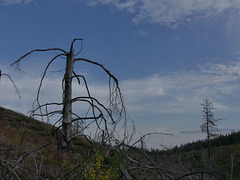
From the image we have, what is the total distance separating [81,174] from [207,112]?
23.5 metres

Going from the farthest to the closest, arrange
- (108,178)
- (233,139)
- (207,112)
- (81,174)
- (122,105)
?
(233,139) → (207,112) → (122,105) → (81,174) → (108,178)

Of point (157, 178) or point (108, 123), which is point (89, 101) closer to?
point (108, 123)

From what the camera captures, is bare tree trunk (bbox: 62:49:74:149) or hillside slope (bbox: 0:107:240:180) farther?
bare tree trunk (bbox: 62:49:74:149)

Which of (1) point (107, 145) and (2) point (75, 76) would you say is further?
(2) point (75, 76)

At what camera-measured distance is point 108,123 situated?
26.8 ft

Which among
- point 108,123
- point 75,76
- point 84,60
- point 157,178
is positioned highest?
point 84,60

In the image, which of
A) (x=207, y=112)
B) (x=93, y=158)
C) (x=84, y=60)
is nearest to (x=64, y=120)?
(x=84, y=60)

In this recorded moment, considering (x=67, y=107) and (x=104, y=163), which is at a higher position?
(x=67, y=107)

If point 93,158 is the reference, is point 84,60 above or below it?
above

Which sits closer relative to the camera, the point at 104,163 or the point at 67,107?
the point at 104,163

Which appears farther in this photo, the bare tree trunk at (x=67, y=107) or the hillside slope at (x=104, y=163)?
the bare tree trunk at (x=67, y=107)

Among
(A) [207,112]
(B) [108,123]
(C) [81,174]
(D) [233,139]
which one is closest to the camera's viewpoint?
(C) [81,174]

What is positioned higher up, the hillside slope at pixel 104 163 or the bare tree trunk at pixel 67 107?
the bare tree trunk at pixel 67 107

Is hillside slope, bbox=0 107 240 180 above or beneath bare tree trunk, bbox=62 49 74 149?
beneath
